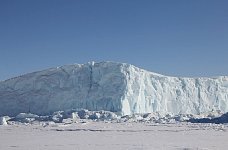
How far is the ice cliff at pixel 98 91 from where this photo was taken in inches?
1662

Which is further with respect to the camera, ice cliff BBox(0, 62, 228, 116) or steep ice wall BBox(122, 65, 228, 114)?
steep ice wall BBox(122, 65, 228, 114)

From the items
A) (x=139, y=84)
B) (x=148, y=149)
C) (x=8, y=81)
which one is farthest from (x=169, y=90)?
(x=148, y=149)

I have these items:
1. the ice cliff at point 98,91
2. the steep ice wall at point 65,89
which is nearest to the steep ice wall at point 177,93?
the ice cliff at point 98,91

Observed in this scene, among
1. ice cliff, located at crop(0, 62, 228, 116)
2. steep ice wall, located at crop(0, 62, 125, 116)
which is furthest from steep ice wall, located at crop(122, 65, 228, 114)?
steep ice wall, located at crop(0, 62, 125, 116)

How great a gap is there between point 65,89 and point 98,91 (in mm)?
3639

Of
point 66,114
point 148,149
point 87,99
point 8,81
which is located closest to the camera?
point 148,149

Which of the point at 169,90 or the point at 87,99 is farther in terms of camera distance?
the point at 169,90

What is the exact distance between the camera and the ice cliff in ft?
139

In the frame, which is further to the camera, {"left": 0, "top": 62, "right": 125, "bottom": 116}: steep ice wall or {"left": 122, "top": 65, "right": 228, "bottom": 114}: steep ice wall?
{"left": 122, "top": 65, "right": 228, "bottom": 114}: steep ice wall

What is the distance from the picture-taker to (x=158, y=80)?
46.3 meters

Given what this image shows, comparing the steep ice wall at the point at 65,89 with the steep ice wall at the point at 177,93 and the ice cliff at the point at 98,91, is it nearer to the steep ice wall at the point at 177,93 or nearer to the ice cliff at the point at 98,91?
the ice cliff at the point at 98,91

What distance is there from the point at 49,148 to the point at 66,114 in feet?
76.3

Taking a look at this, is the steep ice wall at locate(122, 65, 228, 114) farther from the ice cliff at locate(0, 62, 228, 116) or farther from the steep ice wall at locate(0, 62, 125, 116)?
the steep ice wall at locate(0, 62, 125, 116)

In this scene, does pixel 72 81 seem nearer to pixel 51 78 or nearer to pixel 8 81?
pixel 51 78
